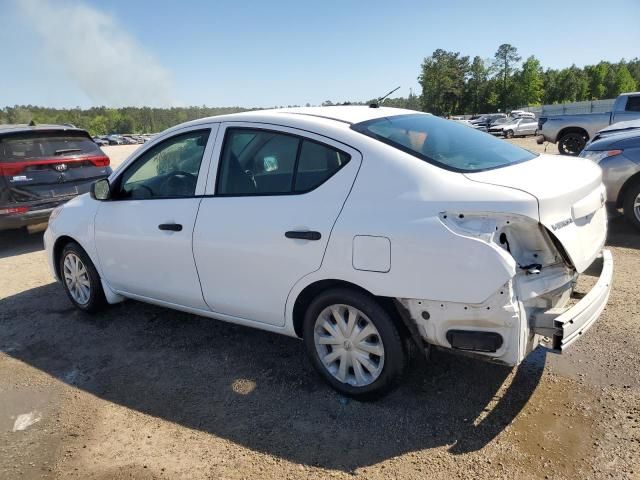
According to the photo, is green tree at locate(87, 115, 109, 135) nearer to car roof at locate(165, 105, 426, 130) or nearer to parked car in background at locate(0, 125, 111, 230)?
parked car in background at locate(0, 125, 111, 230)

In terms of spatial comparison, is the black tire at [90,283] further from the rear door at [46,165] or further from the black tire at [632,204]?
the black tire at [632,204]

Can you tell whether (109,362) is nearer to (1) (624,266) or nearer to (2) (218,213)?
(2) (218,213)

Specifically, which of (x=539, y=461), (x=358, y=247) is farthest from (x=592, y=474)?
(x=358, y=247)

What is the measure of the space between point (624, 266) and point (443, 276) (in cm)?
360

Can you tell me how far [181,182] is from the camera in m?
3.74

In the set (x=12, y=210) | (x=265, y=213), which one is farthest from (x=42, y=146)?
(x=265, y=213)

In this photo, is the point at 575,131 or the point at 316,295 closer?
the point at 316,295

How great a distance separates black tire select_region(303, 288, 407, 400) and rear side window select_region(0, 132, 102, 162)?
623 cm

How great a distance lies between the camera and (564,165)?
3102 millimetres

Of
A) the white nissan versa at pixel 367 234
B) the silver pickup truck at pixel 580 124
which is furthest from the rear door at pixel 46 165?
the silver pickup truck at pixel 580 124

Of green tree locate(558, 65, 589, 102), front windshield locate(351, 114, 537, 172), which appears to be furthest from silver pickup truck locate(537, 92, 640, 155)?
green tree locate(558, 65, 589, 102)

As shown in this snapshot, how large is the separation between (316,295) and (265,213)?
0.61 metres

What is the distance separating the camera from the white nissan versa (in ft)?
8.08

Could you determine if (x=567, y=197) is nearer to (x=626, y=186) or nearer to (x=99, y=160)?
(x=626, y=186)
